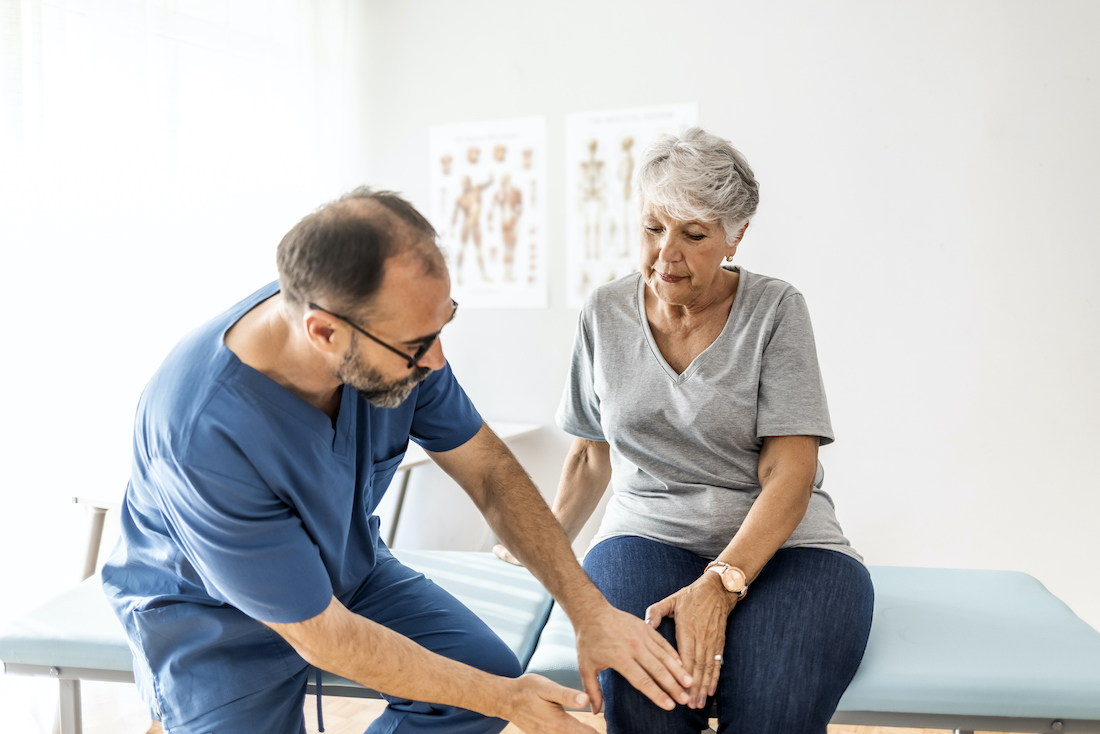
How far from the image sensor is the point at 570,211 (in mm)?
2756

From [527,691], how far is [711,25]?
220 cm

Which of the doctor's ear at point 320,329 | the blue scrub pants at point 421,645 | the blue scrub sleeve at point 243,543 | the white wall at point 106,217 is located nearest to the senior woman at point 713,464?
the blue scrub pants at point 421,645

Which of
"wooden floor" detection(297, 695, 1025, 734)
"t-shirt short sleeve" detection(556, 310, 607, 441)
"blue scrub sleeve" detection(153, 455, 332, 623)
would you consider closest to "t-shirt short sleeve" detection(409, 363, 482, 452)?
"t-shirt short sleeve" detection(556, 310, 607, 441)

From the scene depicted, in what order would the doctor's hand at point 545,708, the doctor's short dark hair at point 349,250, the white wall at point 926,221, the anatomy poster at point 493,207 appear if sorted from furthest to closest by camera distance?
the anatomy poster at point 493,207
the white wall at point 926,221
the doctor's hand at point 545,708
the doctor's short dark hair at point 349,250

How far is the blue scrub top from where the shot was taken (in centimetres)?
94

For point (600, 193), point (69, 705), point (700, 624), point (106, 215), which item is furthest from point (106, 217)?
point (700, 624)

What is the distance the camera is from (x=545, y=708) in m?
1.07

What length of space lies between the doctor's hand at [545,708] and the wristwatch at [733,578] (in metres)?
0.28

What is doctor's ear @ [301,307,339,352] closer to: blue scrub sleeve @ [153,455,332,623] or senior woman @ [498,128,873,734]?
blue scrub sleeve @ [153,455,332,623]

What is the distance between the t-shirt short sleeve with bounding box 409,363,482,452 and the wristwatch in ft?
1.55

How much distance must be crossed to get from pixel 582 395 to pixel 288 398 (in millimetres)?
641

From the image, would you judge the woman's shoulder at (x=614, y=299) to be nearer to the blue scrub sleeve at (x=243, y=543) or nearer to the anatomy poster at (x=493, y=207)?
the blue scrub sleeve at (x=243, y=543)

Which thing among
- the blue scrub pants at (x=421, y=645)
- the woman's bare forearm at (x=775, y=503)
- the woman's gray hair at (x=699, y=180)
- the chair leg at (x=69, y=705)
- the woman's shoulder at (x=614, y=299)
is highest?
the woman's gray hair at (x=699, y=180)

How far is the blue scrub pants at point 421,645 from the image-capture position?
1.13 metres
